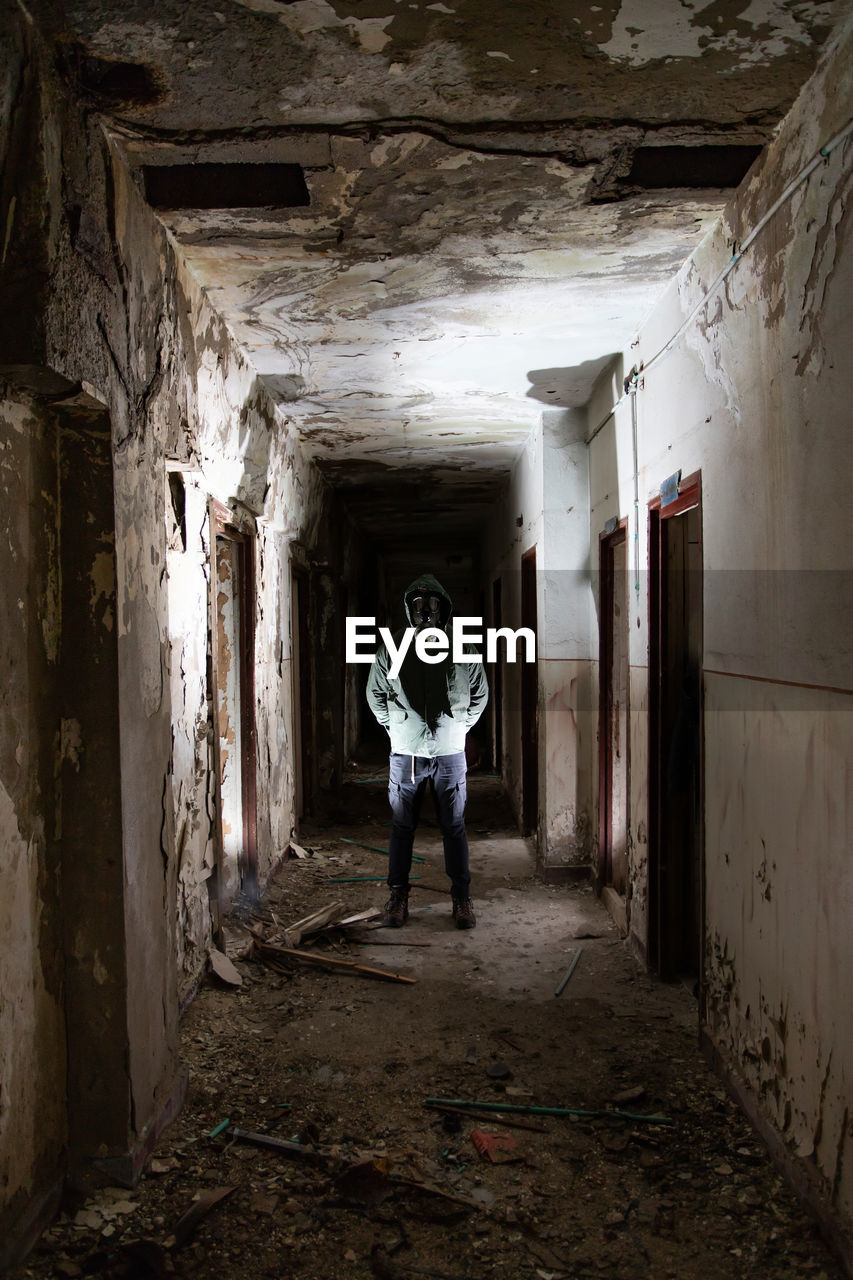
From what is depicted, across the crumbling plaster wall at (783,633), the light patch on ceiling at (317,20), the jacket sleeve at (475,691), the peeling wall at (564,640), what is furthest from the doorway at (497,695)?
the light patch on ceiling at (317,20)

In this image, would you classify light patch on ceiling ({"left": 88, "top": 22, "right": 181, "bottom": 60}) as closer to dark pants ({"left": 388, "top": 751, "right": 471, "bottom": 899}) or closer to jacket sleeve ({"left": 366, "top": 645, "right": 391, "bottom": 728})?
jacket sleeve ({"left": 366, "top": 645, "right": 391, "bottom": 728})

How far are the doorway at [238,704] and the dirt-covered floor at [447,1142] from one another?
25.6 inches

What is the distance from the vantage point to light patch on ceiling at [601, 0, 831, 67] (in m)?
1.84

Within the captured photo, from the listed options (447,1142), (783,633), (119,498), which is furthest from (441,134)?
(447,1142)

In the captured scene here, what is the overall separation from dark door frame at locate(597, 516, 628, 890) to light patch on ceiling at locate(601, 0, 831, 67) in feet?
9.59

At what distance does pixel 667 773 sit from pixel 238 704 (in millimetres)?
2461

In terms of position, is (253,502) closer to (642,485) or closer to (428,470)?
(642,485)

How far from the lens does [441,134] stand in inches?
89.3

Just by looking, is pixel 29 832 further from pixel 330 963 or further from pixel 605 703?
pixel 605 703

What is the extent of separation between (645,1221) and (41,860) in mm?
1891

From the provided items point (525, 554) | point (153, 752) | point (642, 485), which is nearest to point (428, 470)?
point (525, 554)

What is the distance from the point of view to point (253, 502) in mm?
4676

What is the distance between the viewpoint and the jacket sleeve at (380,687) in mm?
4551

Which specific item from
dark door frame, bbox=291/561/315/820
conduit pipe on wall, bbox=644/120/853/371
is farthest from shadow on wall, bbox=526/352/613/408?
dark door frame, bbox=291/561/315/820
